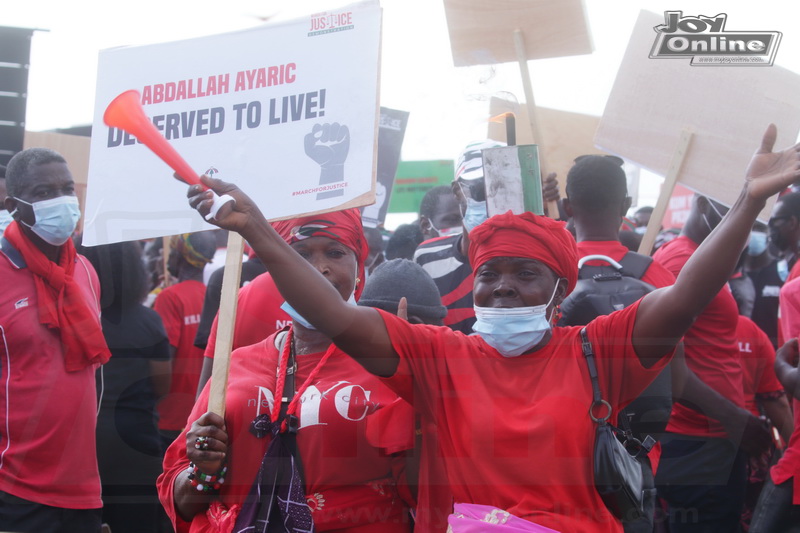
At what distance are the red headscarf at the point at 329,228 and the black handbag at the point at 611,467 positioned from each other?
1.00 m

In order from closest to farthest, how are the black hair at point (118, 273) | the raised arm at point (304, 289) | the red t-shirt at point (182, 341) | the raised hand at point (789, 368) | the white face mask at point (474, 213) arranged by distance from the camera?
the raised arm at point (304, 289) < the raised hand at point (789, 368) < the white face mask at point (474, 213) < the black hair at point (118, 273) < the red t-shirt at point (182, 341)

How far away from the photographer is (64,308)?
3.97m

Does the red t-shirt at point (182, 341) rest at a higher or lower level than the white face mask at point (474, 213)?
lower

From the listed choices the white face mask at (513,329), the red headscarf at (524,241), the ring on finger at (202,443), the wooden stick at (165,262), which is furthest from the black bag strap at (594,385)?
the wooden stick at (165,262)

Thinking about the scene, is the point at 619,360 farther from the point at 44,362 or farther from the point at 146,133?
the point at 44,362

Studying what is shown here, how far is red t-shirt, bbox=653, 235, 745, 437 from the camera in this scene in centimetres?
446

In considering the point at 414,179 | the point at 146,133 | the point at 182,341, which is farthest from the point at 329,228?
the point at 414,179

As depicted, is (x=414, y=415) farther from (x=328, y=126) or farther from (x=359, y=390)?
(x=328, y=126)

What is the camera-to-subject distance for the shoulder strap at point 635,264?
12.2ft

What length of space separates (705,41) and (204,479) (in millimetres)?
3101

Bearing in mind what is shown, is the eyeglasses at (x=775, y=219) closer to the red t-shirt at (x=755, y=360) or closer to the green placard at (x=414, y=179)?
the red t-shirt at (x=755, y=360)

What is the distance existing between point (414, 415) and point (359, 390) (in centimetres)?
21

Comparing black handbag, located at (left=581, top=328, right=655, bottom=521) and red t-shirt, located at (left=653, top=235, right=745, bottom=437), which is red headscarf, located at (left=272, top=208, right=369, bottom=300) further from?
red t-shirt, located at (left=653, top=235, right=745, bottom=437)

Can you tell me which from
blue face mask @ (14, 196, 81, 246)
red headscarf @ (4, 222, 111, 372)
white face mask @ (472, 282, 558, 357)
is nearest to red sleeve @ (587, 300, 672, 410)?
white face mask @ (472, 282, 558, 357)
